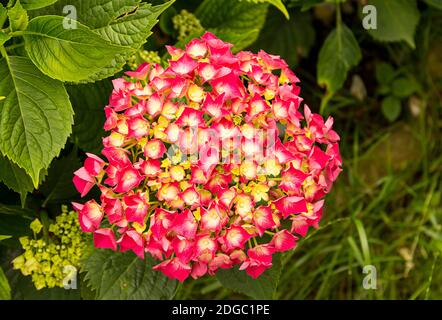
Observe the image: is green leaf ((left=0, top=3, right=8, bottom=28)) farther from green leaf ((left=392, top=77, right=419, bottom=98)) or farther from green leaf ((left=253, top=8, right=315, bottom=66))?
green leaf ((left=392, top=77, right=419, bottom=98))

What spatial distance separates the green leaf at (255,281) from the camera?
1622 mm

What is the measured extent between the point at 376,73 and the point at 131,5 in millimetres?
1229

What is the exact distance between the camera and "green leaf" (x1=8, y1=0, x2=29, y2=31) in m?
1.39

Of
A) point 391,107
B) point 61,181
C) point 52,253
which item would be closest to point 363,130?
point 391,107

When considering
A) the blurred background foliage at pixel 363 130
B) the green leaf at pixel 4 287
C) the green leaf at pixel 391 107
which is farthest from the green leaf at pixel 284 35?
the green leaf at pixel 4 287

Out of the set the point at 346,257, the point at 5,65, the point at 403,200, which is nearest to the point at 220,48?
the point at 5,65

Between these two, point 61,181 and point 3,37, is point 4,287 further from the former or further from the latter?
point 3,37

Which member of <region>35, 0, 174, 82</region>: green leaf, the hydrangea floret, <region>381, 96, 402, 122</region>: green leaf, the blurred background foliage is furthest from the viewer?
<region>381, 96, 402, 122</region>: green leaf

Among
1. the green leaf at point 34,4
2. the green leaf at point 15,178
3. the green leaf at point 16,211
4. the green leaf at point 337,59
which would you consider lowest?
the green leaf at point 16,211

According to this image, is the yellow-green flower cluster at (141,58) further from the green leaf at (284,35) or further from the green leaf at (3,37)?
the green leaf at (284,35)

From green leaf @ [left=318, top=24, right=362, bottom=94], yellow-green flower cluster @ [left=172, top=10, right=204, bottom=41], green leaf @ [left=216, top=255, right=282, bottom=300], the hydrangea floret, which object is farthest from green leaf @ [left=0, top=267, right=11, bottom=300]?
green leaf @ [left=318, top=24, right=362, bottom=94]

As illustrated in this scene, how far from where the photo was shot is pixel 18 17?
1406mm

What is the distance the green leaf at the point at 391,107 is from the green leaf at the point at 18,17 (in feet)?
4.48

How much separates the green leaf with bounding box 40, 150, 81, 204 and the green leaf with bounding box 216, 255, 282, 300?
417mm
